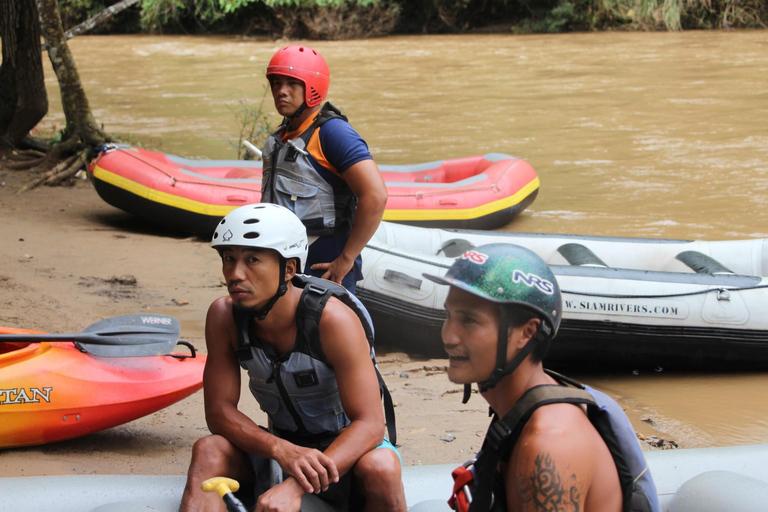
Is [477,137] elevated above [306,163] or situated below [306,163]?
below

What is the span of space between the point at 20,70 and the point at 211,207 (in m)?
3.19

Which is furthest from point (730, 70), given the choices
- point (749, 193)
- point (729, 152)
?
point (749, 193)

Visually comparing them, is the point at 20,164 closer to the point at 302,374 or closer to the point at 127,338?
the point at 127,338

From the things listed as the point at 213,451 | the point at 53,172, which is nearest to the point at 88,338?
the point at 213,451

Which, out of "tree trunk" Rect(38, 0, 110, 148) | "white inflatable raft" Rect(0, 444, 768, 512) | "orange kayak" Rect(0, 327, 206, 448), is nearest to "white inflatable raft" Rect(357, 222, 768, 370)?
"orange kayak" Rect(0, 327, 206, 448)

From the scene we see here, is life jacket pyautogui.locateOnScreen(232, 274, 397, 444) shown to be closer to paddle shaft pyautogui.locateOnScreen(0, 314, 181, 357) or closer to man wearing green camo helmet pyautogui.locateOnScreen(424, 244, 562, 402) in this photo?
man wearing green camo helmet pyautogui.locateOnScreen(424, 244, 562, 402)

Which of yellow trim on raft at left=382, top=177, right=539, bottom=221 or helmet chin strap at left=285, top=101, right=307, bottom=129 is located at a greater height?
helmet chin strap at left=285, top=101, right=307, bottom=129

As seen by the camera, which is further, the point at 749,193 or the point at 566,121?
the point at 566,121

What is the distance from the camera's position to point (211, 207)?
7.30m

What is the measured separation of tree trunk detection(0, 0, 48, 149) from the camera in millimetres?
8727

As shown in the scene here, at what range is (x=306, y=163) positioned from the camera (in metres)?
3.34

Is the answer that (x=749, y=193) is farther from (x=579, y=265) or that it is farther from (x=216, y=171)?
(x=216, y=171)

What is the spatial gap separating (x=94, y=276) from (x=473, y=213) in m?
3.32

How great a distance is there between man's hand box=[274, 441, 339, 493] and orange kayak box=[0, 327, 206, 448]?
1.35m
